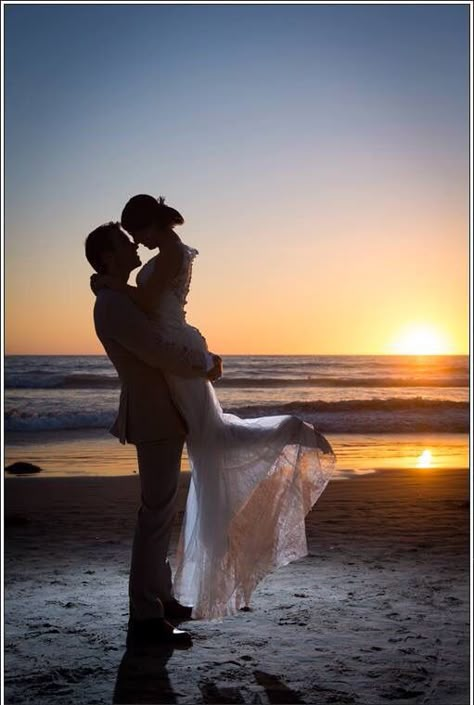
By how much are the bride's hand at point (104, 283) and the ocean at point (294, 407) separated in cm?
734

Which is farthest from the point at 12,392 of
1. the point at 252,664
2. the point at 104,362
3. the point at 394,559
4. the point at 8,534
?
the point at 252,664

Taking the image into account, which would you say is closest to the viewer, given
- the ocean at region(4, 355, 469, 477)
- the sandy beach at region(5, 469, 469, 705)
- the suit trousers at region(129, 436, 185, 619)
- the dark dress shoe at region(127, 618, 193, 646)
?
the sandy beach at region(5, 469, 469, 705)

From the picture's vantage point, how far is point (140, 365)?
4434 mm

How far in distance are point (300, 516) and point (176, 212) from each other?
1736 mm

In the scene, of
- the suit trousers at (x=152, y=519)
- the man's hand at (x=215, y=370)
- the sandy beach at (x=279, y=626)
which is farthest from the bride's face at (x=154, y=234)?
the sandy beach at (x=279, y=626)

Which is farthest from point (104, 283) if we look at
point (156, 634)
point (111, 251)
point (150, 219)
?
point (156, 634)

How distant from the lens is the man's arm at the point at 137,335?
167 inches

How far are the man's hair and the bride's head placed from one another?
0.08 metres

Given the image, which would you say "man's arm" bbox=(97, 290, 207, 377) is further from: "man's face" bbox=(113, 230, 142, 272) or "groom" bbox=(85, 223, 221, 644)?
"man's face" bbox=(113, 230, 142, 272)

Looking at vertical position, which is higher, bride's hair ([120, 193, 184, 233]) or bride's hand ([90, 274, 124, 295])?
bride's hair ([120, 193, 184, 233])

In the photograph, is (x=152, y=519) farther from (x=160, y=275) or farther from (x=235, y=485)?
(x=160, y=275)

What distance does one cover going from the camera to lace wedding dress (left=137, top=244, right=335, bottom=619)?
4465 mm

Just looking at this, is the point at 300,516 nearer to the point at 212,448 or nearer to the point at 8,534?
the point at 212,448

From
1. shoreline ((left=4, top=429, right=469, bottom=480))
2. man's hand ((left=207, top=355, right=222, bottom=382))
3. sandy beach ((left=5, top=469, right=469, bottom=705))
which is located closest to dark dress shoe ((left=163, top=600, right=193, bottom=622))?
sandy beach ((left=5, top=469, right=469, bottom=705))
